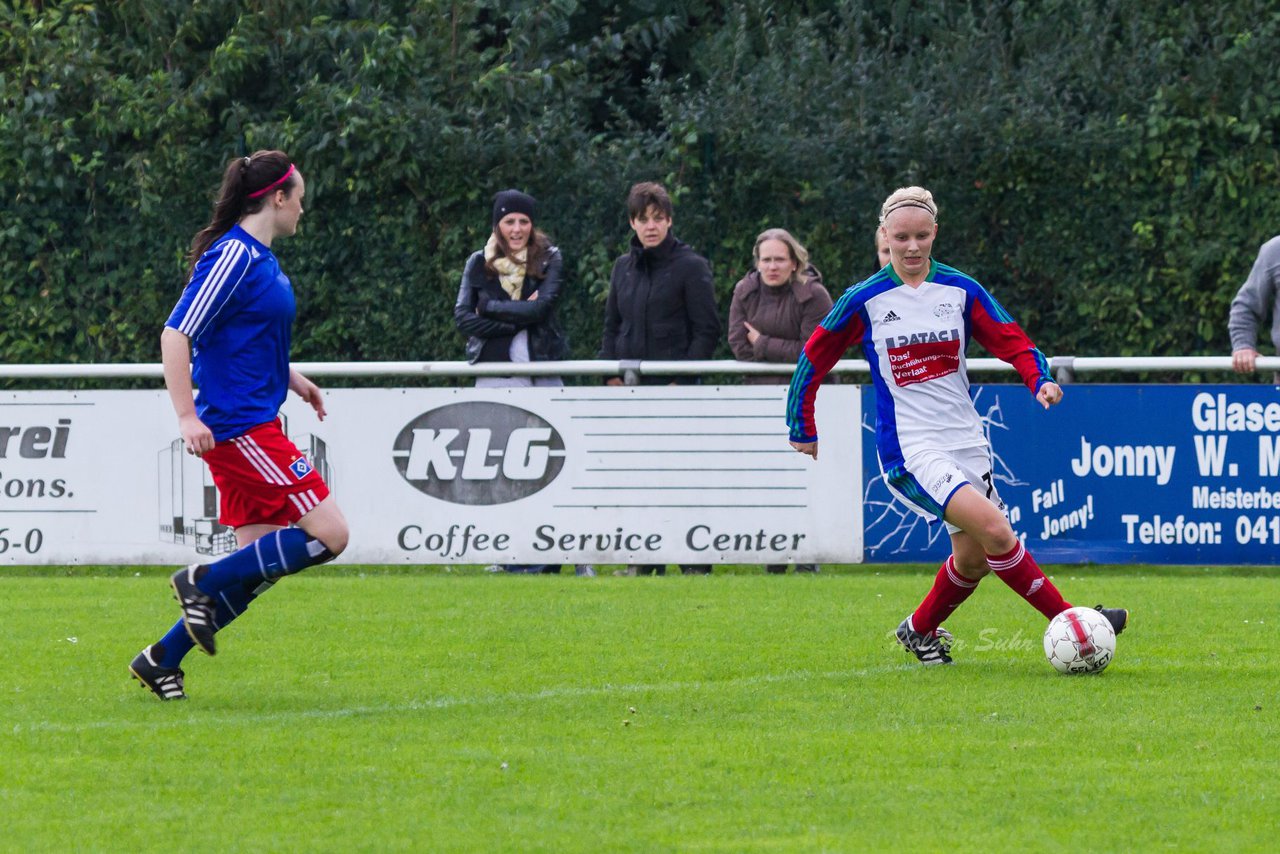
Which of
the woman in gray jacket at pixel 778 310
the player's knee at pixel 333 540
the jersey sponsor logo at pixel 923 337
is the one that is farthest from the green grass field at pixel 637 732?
the woman in gray jacket at pixel 778 310

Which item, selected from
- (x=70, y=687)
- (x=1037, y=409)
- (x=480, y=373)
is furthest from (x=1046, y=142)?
(x=70, y=687)

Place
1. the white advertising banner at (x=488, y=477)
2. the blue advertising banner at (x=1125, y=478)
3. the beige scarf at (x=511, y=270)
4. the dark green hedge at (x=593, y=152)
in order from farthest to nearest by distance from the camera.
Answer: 1. the dark green hedge at (x=593, y=152)
2. the beige scarf at (x=511, y=270)
3. the white advertising banner at (x=488, y=477)
4. the blue advertising banner at (x=1125, y=478)

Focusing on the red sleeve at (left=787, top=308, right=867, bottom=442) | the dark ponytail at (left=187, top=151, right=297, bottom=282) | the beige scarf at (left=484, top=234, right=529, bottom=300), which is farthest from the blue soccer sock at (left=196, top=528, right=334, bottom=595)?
the beige scarf at (left=484, top=234, right=529, bottom=300)

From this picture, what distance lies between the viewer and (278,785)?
554 centimetres

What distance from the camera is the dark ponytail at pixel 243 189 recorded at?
7105 millimetres

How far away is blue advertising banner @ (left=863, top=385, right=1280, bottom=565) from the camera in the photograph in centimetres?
1180

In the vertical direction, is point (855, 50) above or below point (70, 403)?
above

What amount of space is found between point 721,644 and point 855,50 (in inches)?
341

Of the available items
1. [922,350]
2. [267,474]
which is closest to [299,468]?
[267,474]

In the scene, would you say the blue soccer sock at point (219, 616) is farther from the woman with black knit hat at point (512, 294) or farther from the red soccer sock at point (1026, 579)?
the woman with black knit hat at point (512, 294)

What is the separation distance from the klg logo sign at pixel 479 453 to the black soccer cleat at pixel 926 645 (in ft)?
14.3

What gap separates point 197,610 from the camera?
6.98 m

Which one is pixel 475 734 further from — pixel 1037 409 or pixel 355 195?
pixel 355 195

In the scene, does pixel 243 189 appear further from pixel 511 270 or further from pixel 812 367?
pixel 511 270
